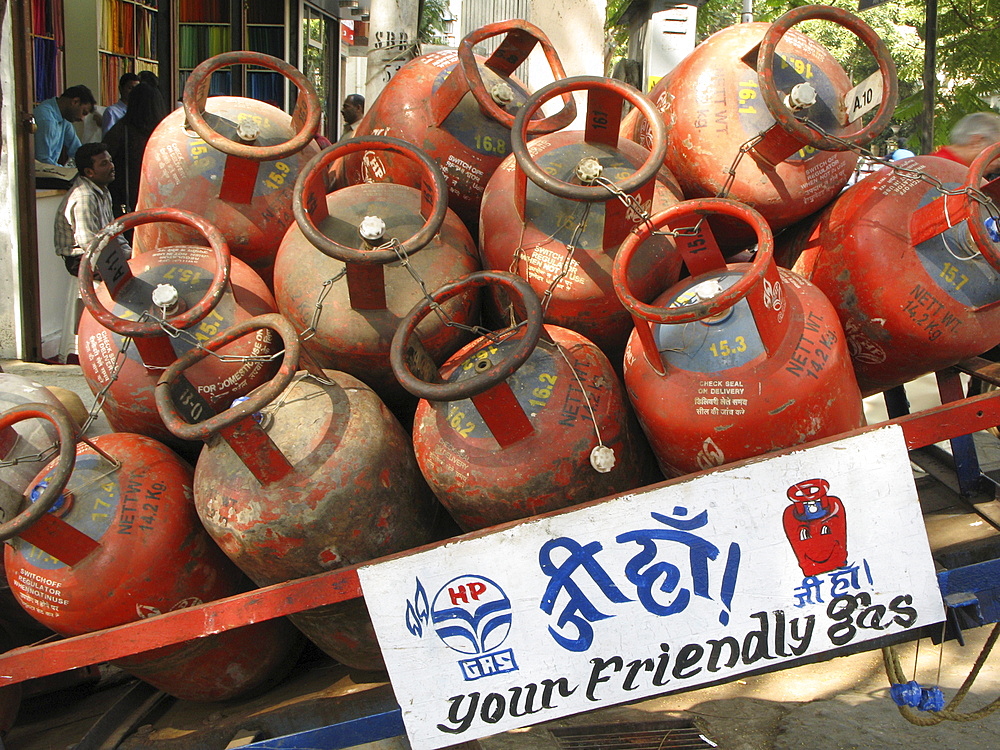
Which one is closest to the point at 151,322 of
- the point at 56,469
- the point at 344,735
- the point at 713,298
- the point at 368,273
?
the point at 56,469

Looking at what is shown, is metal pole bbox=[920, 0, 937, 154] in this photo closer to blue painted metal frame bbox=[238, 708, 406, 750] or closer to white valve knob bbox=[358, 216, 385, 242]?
white valve knob bbox=[358, 216, 385, 242]

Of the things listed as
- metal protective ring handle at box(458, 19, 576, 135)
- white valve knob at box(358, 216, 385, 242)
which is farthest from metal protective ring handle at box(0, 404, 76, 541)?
metal protective ring handle at box(458, 19, 576, 135)

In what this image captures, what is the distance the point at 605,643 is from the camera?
6.59 feet

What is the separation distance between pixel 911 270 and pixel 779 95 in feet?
1.89

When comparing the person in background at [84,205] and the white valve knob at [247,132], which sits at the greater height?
the white valve knob at [247,132]

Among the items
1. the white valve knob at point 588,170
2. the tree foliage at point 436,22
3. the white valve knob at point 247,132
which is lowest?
the white valve knob at point 588,170

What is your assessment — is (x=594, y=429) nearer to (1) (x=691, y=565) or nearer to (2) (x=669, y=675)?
(1) (x=691, y=565)

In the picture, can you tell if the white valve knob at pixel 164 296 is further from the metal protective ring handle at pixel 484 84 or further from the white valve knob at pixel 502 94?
the white valve knob at pixel 502 94

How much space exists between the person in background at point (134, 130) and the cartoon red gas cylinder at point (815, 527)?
6.46 m

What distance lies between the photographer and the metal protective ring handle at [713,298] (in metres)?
1.89

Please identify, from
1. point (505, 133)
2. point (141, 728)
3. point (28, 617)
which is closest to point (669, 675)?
point (141, 728)

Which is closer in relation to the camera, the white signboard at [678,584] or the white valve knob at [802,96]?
the white signboard at [678,584]

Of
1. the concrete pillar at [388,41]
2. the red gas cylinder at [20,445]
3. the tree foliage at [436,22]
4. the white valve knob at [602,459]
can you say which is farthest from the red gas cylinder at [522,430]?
the tree foliage at [436,22]

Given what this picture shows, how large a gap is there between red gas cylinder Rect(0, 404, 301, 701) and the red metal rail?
0.10m
